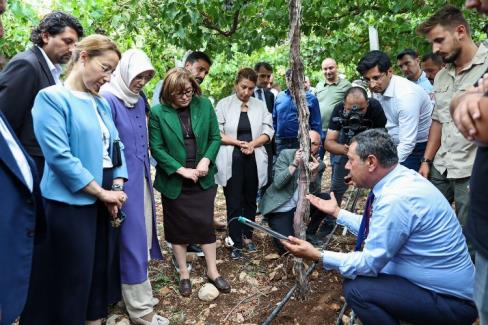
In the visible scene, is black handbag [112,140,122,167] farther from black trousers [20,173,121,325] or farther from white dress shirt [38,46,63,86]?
white dress shirt [38,46,63,86]

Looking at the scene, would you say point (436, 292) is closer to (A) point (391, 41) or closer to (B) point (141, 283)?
(B) point (141, 283)

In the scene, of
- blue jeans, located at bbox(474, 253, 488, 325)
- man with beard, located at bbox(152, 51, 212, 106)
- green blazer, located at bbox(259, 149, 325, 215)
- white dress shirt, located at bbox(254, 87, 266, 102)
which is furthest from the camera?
white dress shirt, located at bbox(254, 87, 266, 102)

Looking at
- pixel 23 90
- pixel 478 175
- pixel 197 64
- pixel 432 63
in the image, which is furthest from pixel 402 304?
pixel 432 63

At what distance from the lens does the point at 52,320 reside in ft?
7.20

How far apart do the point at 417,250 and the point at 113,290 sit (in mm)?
1853

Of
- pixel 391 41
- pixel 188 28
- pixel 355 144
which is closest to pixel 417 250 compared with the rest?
pixel 355 144

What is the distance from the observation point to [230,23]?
4.46 metres

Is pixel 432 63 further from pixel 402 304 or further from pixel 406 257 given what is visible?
pixel 402 304

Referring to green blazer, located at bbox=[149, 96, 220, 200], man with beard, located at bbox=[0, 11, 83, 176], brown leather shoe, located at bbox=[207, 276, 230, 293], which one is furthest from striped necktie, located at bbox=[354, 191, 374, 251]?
man with beard, located at bbox=[0, 11, 83, 176]

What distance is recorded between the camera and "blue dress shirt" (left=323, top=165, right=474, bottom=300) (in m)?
2.09

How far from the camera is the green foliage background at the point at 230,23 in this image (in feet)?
13.0

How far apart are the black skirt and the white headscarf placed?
0.80 metres

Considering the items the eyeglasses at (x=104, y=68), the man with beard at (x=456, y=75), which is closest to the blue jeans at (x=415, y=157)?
the man with beard at (x=456, y=75)

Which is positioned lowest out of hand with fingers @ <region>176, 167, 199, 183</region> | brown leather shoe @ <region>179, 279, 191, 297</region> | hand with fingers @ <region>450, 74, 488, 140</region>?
brown leather shoe @ <region>179, 279, 191, 297</region>
